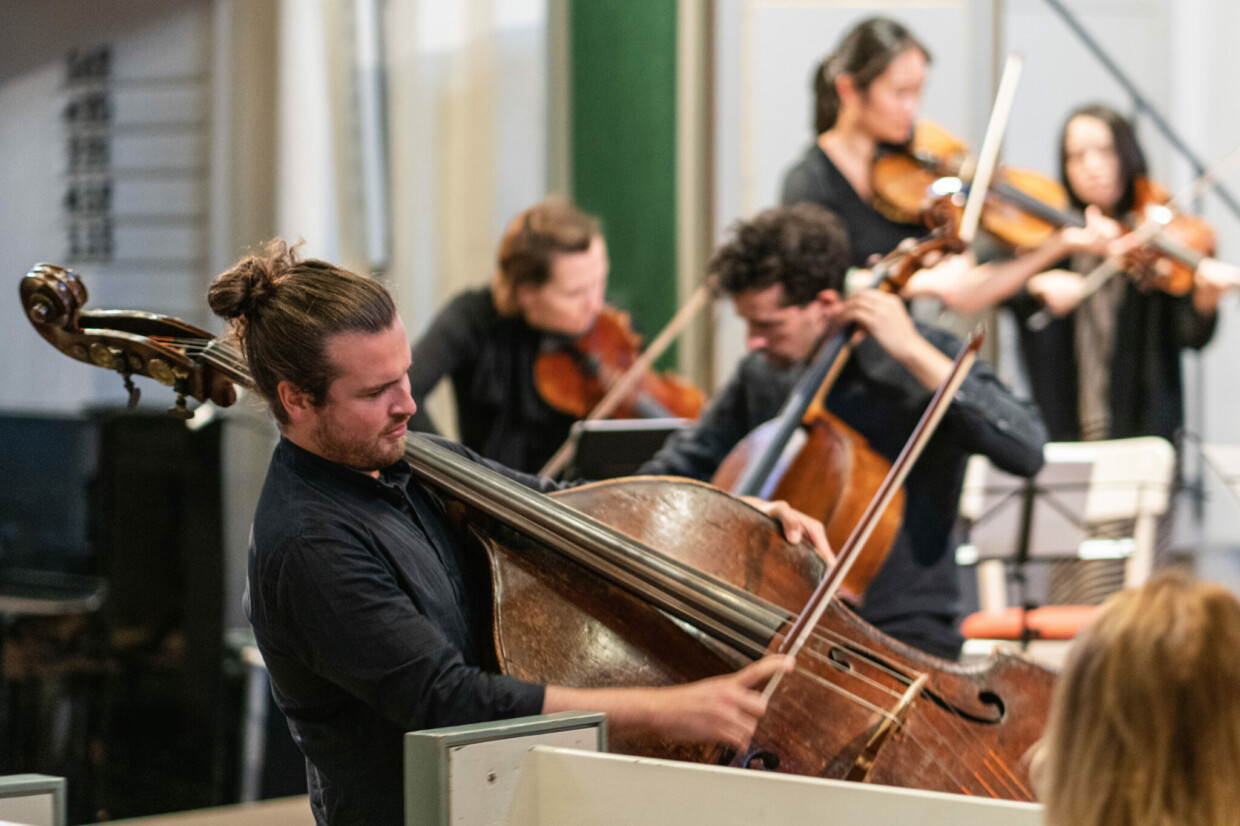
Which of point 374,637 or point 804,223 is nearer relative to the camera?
point 374,637

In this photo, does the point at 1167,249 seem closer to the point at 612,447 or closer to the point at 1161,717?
→ the point at 612,447

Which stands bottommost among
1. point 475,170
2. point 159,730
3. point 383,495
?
point 159,730

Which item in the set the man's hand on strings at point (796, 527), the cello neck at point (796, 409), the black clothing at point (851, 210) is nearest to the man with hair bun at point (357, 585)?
the man's hand on strings at point (796, 527)

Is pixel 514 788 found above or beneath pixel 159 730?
above

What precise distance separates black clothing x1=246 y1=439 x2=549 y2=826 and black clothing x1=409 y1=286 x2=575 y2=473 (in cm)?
145

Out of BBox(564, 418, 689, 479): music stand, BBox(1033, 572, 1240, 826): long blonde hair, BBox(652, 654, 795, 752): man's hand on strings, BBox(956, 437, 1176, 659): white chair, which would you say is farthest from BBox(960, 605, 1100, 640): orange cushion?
BBox(1033, 572, 1240, 826): long blonde hair

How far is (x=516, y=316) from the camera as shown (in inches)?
121

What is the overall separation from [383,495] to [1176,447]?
3397 mm

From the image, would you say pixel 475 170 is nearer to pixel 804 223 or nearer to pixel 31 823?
pixel 804 223

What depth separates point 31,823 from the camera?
1.09m

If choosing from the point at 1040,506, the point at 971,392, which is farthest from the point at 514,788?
the point at 1040,506

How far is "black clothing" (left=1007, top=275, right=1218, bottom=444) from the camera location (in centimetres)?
396

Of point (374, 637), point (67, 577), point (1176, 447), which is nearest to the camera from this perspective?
point (374, 637)

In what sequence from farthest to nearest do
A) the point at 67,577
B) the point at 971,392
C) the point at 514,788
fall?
the point at 67,577 → the point at 971,392 → the point at 514,788
